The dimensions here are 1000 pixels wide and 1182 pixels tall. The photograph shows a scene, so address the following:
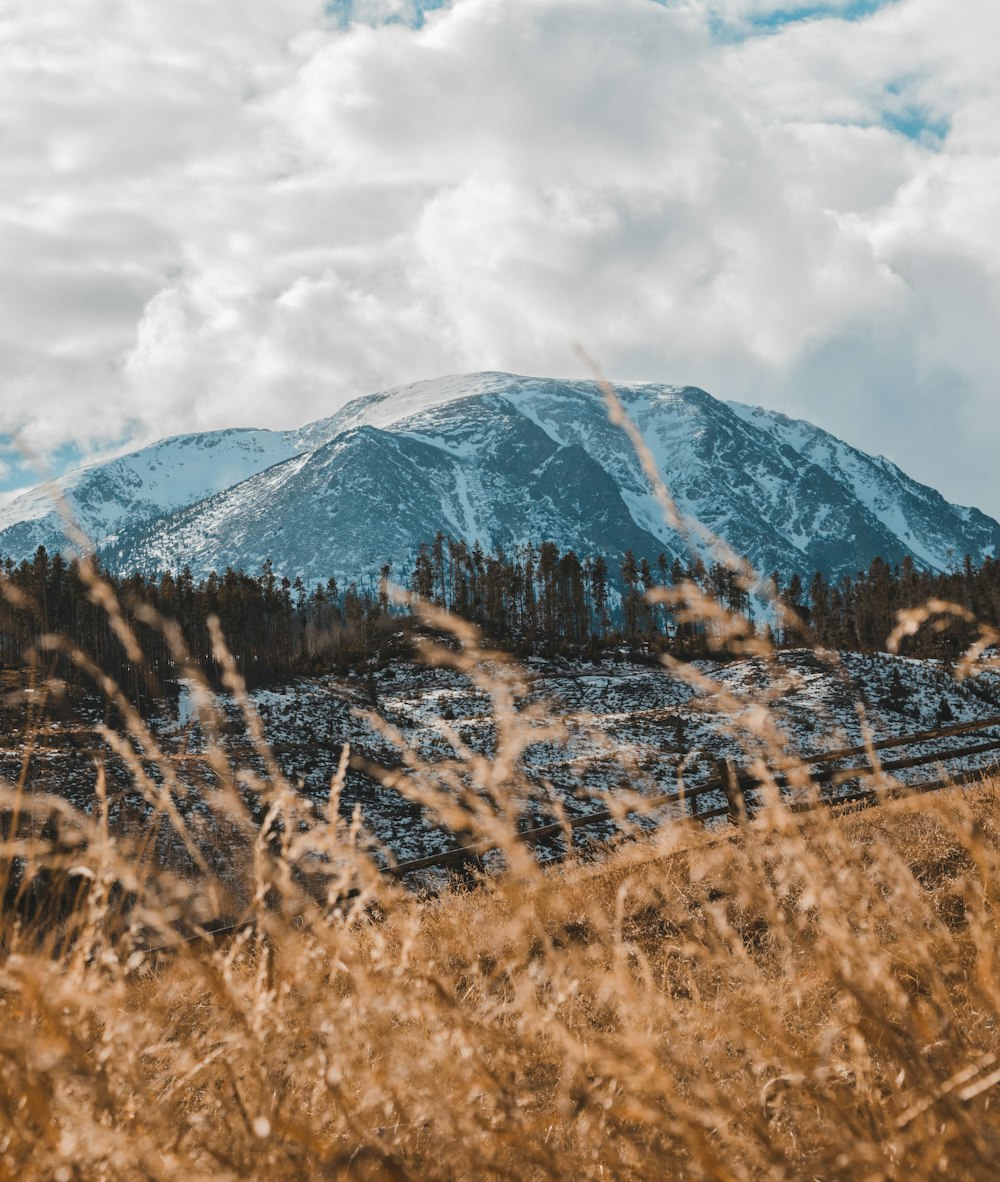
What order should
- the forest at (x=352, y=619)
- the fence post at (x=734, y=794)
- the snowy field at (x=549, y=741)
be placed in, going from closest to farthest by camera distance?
the fence post at (x=734, y=794) < the snowy field at (x=549, y=741) < the forest at (x=352, y=619)

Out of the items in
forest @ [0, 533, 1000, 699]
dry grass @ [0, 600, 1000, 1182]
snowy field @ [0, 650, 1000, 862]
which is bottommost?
snowy field @ [0, 650, 1000, 862]

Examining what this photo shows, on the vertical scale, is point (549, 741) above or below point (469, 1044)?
below

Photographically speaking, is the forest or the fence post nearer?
the fence post

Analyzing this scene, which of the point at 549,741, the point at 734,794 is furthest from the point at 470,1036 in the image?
the point at 549,741

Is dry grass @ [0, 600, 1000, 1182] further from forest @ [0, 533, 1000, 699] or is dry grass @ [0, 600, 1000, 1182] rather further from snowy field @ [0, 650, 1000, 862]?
forest @ [0, 533, 1000, 699]

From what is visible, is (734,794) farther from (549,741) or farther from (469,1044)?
(549,741)

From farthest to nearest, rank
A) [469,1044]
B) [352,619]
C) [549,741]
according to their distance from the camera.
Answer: [352,619]
[549,741]
[469,1044]

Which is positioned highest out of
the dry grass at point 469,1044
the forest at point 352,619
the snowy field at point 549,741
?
the forest at point 352,619

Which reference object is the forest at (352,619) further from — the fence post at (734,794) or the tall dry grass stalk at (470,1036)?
the tall dry grass stalk at (470,1036)

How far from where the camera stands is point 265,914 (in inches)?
70.0

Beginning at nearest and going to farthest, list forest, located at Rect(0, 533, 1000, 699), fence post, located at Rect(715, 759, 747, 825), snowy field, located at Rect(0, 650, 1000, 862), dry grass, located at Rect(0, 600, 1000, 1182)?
dry grass, located at Rect(0, 600, 1000, 1182)
fence post, located at Rect(715, 759, 747, 825)
snowy field, located at Rect(0, 650, 1000, 862)
forest, located at Rect(0, 533, 1000, 699)

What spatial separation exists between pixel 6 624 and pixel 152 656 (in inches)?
468

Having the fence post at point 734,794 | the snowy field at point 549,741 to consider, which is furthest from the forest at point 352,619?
the fence post at point 734,794

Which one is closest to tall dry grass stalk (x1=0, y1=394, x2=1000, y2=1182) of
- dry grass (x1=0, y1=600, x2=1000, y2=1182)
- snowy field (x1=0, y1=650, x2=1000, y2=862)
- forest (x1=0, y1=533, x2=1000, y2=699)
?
dry grass (x1=0, y1=600, x2=1000, y2=1182)
